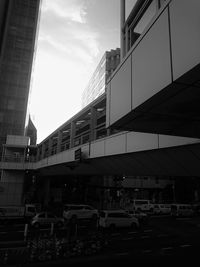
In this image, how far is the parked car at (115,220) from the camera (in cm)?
2409

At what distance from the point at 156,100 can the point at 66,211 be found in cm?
2592

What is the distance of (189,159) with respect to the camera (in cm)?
1272

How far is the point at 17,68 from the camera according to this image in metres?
73.5

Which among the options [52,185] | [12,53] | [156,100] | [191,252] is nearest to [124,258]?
[191,252]

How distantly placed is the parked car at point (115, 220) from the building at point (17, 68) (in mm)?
49823

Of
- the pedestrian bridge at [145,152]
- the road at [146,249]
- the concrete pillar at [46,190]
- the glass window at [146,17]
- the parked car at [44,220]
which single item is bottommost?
the road at [146,249]

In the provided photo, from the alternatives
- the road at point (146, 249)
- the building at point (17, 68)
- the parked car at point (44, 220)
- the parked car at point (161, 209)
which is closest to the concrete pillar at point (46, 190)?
the parked car at point (161, 209)

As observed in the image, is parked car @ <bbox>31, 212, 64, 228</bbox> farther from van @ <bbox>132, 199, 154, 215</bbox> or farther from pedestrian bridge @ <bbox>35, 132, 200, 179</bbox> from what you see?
van @ <bbox>132, 199, 154, 215</bbox>

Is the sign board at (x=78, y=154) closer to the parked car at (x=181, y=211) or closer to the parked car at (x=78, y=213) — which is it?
the parked car at (x=78, y=213)

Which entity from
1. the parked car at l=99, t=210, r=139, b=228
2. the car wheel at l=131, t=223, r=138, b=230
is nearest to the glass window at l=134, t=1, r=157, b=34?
the parked car at l=99, t=210, r=139, b=228

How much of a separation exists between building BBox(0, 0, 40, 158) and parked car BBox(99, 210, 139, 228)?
49823 mm

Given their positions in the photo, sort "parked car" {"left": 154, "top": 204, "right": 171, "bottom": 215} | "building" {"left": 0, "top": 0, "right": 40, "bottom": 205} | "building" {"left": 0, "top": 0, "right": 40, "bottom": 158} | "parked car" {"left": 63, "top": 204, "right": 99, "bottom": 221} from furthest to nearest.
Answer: "building" {"left": 0, "top": 0, "right": 40, "bottom": 158}
"building" {"left": 0, "top": 0, "right": 40, "bottom": 205}
"parked car" {"left": 154, "top": 204, "right": 171, "bottom": 215}
"parked car" {"left": 63, "top": 204, "right": 99, "bottom": 221}

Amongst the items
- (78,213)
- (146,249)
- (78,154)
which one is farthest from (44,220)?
(146,249)

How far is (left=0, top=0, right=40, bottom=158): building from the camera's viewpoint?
68356 mm
